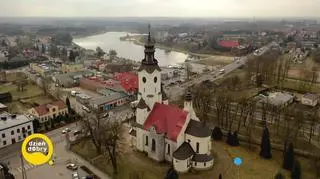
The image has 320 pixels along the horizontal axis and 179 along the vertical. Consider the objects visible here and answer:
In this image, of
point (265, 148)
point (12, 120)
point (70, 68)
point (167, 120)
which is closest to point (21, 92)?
point (70, 68)

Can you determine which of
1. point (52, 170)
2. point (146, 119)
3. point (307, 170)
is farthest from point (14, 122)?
point (307, 170)

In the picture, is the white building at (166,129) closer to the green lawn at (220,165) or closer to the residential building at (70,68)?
the green lawn at (220,165)

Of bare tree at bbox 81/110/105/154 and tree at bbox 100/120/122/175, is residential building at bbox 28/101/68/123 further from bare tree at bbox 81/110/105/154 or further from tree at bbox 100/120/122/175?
tree at bbox 100/120/122/175

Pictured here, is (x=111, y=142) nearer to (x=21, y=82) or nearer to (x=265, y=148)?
(x=265, y=148)

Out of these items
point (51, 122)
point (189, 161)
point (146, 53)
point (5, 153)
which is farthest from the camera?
point (51, 122)

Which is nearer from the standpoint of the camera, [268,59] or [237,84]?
[237,84]

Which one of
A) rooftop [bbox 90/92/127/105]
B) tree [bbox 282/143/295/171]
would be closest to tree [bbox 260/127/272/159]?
tree [bbox 282/143/295/171]

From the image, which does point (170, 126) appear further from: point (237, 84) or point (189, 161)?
point (237, 84)
